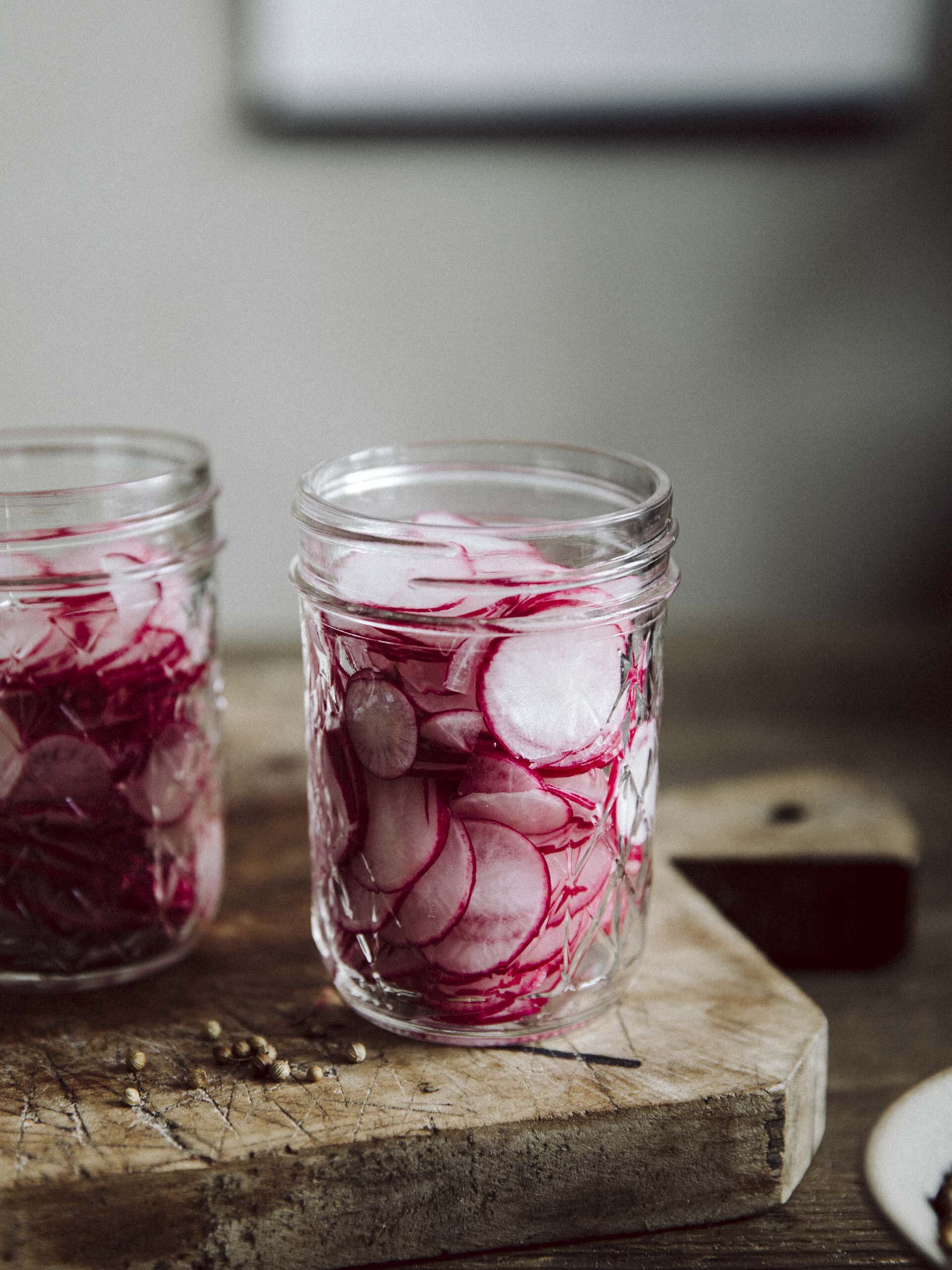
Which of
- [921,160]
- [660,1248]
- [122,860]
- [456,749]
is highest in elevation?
[921,160]

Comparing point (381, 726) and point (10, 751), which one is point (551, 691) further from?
point (10, 751)

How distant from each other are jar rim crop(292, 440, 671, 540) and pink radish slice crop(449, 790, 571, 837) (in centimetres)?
12

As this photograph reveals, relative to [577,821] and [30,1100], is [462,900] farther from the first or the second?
[30,1100]

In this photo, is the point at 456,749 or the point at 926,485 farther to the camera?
the point at 926,485

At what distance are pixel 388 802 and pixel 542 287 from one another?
1.26 metres

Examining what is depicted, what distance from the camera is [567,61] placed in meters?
1.58

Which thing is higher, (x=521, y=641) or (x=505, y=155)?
(x=505, y=155)

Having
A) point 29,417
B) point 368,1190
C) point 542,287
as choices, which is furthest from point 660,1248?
point 29,417

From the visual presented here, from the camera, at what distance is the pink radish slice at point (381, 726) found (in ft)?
1.85

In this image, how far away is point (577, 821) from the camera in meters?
0.59

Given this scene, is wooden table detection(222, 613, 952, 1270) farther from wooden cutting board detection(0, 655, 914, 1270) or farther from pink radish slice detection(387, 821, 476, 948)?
pink radish slice detection(387, 821, 476, 948)

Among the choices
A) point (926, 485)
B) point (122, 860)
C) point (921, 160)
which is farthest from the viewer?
point (926, 485)

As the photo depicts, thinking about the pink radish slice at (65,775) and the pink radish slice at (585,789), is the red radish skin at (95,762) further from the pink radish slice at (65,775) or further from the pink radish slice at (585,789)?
the pink radish slice at (585,789)

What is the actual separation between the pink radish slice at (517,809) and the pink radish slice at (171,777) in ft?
0.68
